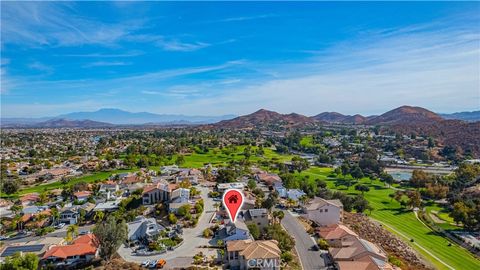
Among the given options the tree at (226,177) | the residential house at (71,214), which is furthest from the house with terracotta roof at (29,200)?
the tree at (226,177)

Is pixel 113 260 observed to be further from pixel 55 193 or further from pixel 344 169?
pixel 344 169

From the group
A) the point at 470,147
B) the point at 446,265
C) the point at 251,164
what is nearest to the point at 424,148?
the point at 470,147

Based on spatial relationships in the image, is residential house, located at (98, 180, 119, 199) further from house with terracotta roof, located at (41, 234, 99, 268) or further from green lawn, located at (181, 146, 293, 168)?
green lawn, located at (181, 146, 293, 168)

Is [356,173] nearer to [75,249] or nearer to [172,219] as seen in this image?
[172,219]

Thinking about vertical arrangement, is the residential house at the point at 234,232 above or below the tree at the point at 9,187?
above

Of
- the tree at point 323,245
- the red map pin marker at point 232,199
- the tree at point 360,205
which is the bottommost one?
the tree at point 360,205

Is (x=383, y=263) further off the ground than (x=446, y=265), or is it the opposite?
(x=383, y=263)

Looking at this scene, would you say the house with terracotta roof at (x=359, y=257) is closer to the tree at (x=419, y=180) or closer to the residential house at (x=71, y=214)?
the residential house at (x=71, y=214)
